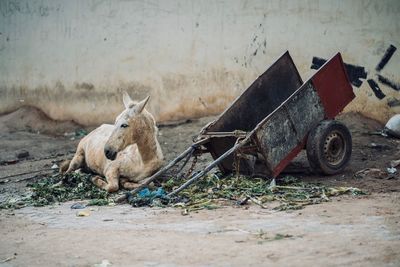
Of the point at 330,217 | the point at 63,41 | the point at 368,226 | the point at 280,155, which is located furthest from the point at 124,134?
the point at 63,41

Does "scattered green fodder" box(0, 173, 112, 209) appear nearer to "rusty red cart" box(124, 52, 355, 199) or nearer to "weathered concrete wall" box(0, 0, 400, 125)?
"rusty red cart" box(124, 52, 355, 199)

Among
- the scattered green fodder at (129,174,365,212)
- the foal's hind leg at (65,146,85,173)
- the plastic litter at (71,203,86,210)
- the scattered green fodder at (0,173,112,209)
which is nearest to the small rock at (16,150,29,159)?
the foal's hind leg at (65,146,85,173)

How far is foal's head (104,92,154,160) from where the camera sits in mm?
7965

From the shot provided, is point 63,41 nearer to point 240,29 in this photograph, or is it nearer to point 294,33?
point 240,29

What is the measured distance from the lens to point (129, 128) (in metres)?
8.21

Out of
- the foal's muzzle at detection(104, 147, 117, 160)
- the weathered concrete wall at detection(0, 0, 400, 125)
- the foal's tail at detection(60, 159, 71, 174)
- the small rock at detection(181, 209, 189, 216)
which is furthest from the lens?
the weathered concrete wall at detection(0, 0, 400, 125)

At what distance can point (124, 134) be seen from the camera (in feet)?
26.7

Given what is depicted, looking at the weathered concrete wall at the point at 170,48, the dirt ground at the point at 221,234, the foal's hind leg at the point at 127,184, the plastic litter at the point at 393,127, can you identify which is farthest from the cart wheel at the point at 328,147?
the weathered concrete wall at the point at 170,48

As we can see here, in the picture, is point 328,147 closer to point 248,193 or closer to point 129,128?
point 248,193

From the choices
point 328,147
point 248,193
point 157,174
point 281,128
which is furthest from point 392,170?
point 157,174

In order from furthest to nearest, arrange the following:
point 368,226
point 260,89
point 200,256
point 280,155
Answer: point 260,89
point 280,155
point 368,226
point 200,256

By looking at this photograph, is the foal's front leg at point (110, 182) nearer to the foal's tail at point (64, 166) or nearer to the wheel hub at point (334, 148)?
the foal's tail at point (64, 166)

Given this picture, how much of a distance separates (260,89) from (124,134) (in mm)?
2245

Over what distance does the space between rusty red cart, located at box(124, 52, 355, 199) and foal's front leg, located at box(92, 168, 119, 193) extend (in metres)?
0.44
